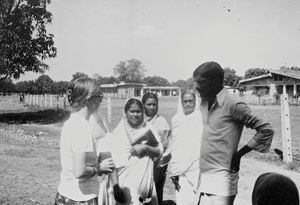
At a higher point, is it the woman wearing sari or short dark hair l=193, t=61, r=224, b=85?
short dark hair l=193, t=61, r=224, b=85

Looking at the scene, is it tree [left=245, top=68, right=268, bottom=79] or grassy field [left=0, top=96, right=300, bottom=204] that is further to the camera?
tree [left=245, top=68, right=268, bottom=79]

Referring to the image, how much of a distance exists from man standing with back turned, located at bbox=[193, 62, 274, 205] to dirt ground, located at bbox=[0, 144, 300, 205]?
2.92 m

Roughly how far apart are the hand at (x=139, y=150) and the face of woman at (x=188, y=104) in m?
1.13

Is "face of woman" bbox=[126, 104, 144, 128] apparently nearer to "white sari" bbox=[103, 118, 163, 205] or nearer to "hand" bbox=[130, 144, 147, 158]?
"white sari" bbox=[103, 118, 163, 205]

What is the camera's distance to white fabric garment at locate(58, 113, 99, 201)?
2.60 m

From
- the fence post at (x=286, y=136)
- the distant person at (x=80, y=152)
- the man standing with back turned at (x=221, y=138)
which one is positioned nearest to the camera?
the distant person at (x=80, y=152)

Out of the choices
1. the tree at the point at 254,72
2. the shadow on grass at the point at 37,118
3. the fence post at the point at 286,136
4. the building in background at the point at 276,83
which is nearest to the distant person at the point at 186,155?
the fence post at the point at 286,136

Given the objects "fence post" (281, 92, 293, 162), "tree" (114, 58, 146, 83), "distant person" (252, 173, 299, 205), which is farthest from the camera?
"tree" (114, 58, 146, 83)

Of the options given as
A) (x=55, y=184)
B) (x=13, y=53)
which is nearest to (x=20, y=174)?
(x=55, y=184)

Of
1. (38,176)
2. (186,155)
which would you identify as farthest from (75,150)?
(38,176)

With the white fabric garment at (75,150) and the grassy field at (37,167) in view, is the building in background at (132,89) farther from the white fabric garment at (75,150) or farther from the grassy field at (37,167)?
the white fabric garment at (75,150)

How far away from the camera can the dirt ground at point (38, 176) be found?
5.69 metres

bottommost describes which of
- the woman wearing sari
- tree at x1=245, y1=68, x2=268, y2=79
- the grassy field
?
the grassy field

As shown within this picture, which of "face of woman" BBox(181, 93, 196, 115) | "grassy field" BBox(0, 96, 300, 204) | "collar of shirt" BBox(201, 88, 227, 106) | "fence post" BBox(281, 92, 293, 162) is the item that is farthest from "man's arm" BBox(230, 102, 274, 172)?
"fence post" BBox(281, 92, 293, 162)
